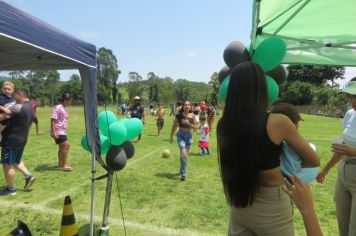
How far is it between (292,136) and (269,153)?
18cm

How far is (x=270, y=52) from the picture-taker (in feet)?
10.7

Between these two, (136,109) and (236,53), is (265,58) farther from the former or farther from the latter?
(136,109)

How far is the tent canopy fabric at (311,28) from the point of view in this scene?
3.63 m

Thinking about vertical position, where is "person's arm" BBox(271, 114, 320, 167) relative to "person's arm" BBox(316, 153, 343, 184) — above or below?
above

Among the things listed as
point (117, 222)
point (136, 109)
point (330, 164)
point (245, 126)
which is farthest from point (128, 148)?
point (136, 109)

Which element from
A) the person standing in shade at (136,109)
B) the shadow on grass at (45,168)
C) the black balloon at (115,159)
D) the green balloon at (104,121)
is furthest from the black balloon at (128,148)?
the person standing in shade at (136,109)

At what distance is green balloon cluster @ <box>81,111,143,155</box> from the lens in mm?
4372

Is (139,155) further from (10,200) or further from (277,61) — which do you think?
(277,61)

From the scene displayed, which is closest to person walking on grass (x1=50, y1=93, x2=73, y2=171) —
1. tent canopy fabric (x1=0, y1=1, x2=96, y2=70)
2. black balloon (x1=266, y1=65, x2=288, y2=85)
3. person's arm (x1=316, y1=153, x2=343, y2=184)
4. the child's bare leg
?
the child's bare leg

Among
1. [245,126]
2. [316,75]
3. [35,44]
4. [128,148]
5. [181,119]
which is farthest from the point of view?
[316,75]

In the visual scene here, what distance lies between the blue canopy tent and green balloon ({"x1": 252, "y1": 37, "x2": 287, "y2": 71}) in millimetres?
1955

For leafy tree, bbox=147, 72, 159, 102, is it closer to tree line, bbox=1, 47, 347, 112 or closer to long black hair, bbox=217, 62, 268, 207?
tree line, bbox=1, 47, 347, 112

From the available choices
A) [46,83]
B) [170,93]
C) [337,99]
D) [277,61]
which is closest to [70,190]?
[277,61]

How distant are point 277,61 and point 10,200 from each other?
5.16 meters
